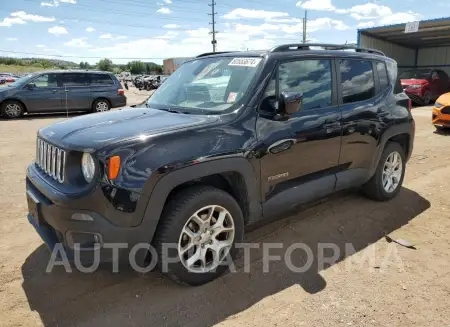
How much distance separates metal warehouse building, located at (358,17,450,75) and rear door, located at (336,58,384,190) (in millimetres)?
17128

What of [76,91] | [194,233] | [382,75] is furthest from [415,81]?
[194,233]

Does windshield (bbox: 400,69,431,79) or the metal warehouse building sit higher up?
the metal warehouse building

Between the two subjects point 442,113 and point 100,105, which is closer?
point 442,113

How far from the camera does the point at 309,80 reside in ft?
12.4

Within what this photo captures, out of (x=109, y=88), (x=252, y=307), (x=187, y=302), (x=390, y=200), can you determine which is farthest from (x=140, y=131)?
(x=109, y=88)

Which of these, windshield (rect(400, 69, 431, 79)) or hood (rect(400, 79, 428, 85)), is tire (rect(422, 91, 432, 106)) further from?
windshield (rect(400, 69, 431, 79))

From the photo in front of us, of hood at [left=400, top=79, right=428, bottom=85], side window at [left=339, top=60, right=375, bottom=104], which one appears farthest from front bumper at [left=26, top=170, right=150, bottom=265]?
hood at [left=400, top=79, right=428, bottom=85]

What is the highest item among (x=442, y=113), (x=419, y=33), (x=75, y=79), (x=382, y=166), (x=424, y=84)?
(x=419, y=33)

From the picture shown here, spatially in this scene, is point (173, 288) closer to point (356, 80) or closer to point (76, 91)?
A: point (356, 80)

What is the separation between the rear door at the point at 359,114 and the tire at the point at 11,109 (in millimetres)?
13217

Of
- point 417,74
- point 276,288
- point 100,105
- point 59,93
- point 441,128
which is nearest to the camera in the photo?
point 276,288

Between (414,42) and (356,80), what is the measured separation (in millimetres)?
25413

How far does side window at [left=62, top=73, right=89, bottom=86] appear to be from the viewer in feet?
47.7

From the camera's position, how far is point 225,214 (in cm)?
313
